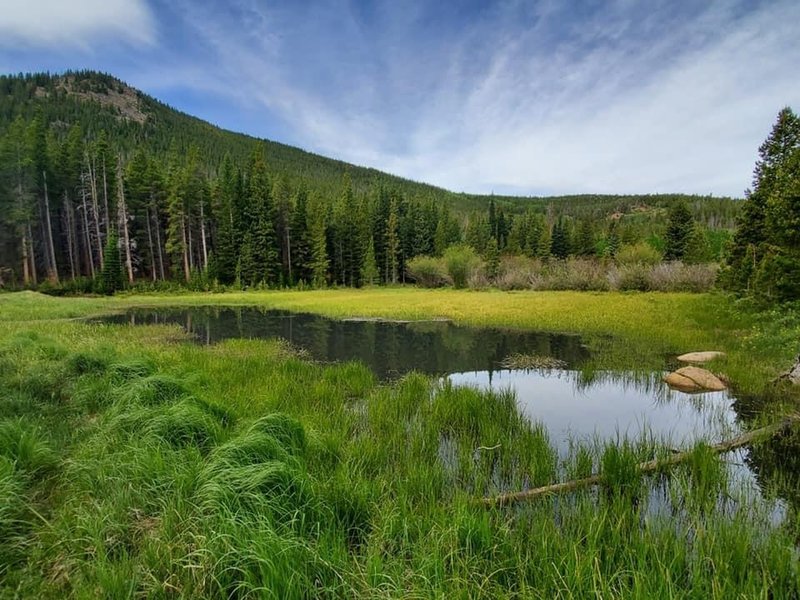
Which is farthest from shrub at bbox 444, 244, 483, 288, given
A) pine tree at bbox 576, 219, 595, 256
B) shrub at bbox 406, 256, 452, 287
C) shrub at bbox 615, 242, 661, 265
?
pine tree at bbox 576, 219, 595, 256

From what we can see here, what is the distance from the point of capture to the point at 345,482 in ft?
15.0

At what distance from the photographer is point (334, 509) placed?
4234mm

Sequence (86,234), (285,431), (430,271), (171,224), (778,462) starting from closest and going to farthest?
1. (285,431)
2. (778,462)
3. (86,234)
4. (171,224)
5. (430,271)

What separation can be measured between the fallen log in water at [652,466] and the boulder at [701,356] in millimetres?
5900

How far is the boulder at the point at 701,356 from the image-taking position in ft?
42.1

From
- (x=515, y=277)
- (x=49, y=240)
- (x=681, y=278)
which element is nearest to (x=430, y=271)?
(x=515, y=277)

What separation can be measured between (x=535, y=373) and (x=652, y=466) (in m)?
7.22

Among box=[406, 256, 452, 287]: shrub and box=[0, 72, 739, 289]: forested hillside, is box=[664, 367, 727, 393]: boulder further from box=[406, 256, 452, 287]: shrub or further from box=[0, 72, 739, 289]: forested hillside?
box=[406, 256, 452, 287]: shrub

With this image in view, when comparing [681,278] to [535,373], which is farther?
[681,278]

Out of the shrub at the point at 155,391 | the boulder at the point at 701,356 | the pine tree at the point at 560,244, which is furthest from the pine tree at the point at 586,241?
the shrub at the point at 155,391

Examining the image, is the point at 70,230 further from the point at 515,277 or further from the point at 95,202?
the point at 515,277

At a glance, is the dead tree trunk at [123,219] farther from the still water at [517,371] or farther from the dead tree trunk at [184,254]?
the still water at [517,371]

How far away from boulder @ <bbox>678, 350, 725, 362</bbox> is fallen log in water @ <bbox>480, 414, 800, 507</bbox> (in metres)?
5.90

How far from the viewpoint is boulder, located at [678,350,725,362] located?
1282cm
